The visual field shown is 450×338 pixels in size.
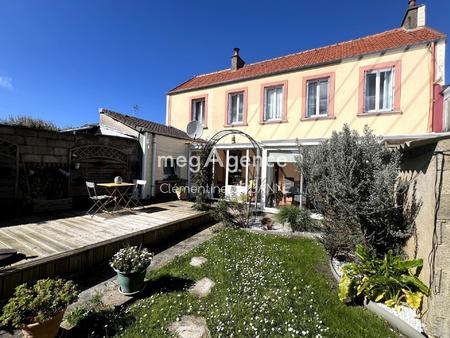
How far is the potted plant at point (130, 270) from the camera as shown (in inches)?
145

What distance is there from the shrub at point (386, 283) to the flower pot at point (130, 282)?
10.6 ft

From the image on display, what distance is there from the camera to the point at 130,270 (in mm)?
3697

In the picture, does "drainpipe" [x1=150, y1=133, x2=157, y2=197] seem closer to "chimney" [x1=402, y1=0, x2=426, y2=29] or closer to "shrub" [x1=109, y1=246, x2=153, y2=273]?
"shrub" [x1=109, y1=246, x2=153, y2=273]

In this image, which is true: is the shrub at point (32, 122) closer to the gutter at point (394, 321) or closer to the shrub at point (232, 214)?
the shrub at point (232, 214)

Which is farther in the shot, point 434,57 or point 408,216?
point 434,57

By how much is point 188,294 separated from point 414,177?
170 inches

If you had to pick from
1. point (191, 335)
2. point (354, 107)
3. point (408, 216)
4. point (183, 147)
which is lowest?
point (191, 335)

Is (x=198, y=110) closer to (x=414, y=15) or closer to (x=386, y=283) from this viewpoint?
(x=414, y=15)

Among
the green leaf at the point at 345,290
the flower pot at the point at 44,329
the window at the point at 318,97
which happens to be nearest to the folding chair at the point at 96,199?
the flower pot at the point at 44,329

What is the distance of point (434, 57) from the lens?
302 inches

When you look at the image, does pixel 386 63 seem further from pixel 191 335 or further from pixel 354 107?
pixel 191 335

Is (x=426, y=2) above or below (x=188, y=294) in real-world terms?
above

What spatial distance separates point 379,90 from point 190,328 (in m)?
9.88

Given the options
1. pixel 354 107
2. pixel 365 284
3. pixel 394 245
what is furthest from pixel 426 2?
pixel 365 284
